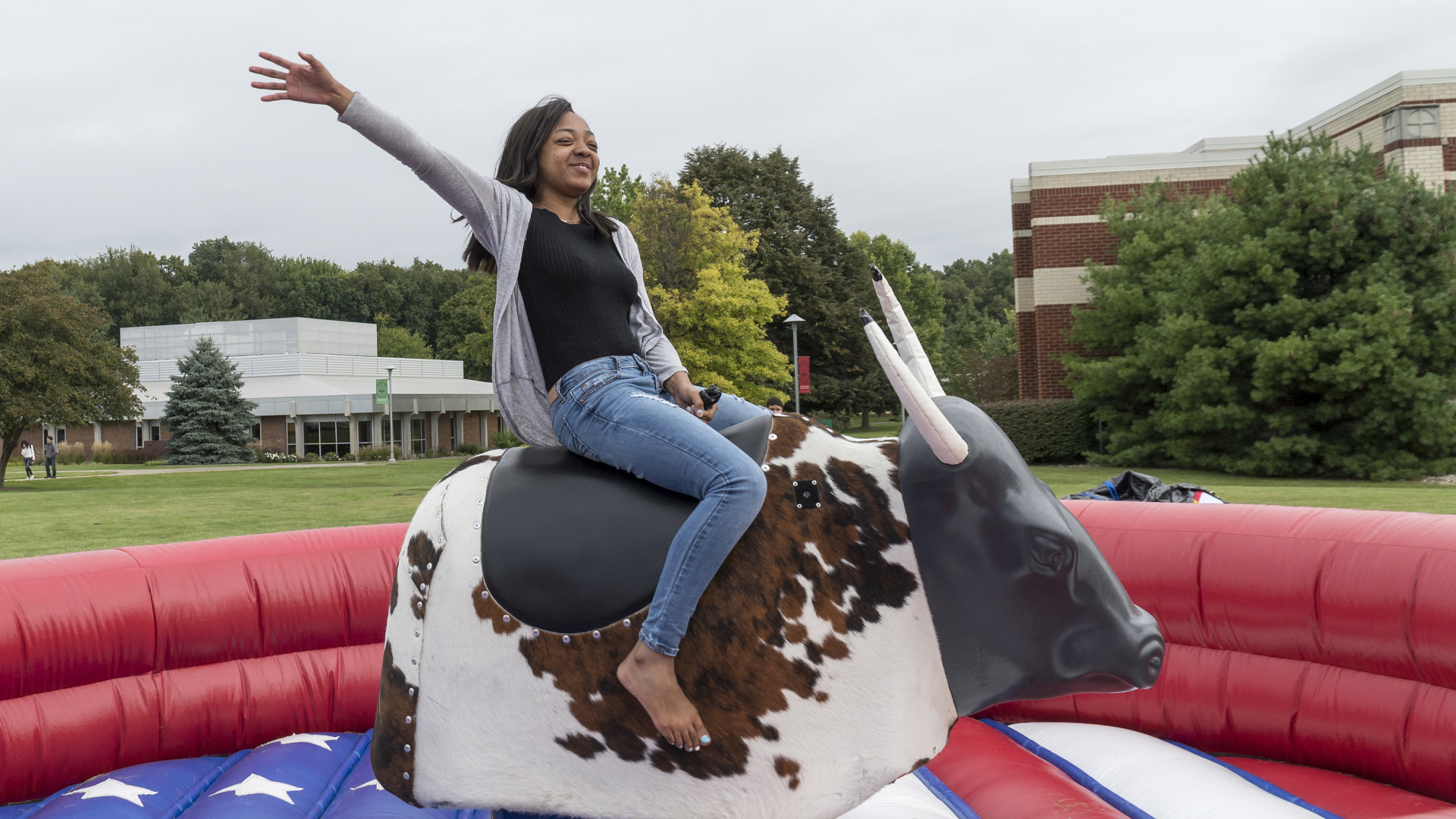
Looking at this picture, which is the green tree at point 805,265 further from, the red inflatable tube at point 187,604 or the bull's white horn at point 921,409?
the bull's white horn at point 921,409

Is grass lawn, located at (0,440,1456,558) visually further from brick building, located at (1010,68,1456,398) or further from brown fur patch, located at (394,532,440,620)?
brown fur patch, located at (394,532,440,620)

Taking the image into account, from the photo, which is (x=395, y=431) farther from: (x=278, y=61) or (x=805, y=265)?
(x=278, y=61)

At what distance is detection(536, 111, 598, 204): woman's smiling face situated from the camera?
231cm

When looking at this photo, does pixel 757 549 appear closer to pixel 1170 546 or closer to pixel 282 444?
pixel 1170 546

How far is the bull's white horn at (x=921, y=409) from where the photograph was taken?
197 centimetres

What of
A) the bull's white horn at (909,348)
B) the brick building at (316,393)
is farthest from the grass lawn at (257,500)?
the brick building at (316,393)

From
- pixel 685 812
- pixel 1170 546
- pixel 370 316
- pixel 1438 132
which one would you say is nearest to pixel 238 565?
pixel 685 812

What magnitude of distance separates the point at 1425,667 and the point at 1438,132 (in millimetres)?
21906

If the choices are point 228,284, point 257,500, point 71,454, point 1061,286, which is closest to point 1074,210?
point 1061,286

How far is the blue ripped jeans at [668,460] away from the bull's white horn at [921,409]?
0.37 m

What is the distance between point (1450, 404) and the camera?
16.1 metres

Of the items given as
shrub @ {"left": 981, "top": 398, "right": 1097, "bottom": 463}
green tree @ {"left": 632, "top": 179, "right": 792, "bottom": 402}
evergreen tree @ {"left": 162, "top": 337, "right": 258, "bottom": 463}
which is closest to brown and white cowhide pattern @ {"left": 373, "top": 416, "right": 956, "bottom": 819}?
green tree @ {"left": 632, "top": 179, "right": 792, "bottom": 402}

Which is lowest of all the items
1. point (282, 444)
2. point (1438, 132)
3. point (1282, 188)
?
point (282, 444)

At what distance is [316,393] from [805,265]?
2312 cm
